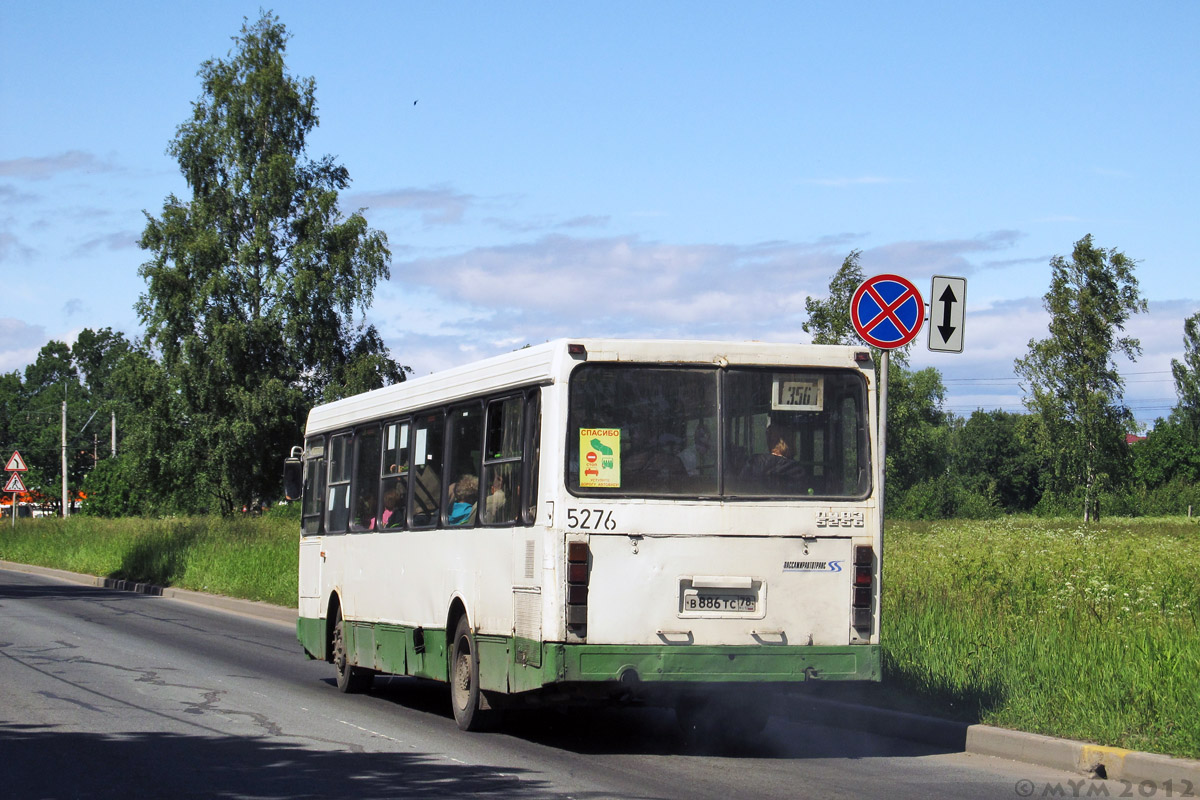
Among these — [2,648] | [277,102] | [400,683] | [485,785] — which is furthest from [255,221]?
[485,785]

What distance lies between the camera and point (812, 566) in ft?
32.1

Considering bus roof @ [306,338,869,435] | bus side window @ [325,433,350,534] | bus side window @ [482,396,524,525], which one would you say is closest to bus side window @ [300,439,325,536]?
bus side window @ [325,433,350,534]

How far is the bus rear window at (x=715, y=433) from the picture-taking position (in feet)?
31.7

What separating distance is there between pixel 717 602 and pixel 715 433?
113cm

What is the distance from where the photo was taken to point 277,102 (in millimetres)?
52938

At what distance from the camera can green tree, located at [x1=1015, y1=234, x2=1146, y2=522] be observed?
215 feet

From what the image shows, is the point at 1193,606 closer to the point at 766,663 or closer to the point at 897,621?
the point at 897,621

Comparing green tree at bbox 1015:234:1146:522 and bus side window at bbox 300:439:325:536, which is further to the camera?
green tree at bbox 1015:234:1146:522

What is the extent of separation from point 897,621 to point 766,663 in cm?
436

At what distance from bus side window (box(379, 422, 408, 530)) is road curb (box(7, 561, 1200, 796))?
148 inches

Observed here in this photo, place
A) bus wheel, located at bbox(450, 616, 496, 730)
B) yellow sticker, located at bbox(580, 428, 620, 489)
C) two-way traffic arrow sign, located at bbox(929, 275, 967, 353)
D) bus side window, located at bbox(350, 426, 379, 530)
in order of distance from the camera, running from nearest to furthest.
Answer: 1. yellow sticker, located at bbox(580, 428, 620, 489)
2. bus wheel, located at bbox(450, 616, 496, 730)
3. two-way traffic arrow sign, located at bbox(929, 275, 967, 353)
4. bus side window, located at bbox(350, 426, 379, 530)

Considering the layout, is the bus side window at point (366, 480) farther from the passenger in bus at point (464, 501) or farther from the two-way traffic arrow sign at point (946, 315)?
the two-way traffic arrow sign at point (946, 315)

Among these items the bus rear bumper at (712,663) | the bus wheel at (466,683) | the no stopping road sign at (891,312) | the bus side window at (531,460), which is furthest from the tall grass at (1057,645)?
the bus side window at (531,460)

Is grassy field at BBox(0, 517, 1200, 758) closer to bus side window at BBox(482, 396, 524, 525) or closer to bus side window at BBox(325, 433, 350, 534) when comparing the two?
bus side window at BBox(482, 396, 524, 525)
